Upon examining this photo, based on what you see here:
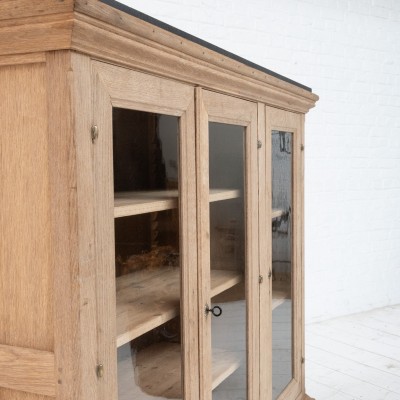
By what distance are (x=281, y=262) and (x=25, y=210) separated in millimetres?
1218

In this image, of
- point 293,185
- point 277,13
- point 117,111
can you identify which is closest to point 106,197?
point 117,111

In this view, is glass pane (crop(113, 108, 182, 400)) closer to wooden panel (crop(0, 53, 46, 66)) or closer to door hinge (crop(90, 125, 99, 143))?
door hinge (crop(90, 125, 99, 143))

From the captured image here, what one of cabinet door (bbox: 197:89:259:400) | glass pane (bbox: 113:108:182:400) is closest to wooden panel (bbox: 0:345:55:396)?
glass pane (bbox: 113:108:182:400)

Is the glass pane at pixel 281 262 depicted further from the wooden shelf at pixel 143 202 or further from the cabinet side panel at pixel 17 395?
the cabinet side panel at pixel 17 395

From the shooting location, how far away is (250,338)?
1.83 meters

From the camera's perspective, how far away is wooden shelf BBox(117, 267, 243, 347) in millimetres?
1217

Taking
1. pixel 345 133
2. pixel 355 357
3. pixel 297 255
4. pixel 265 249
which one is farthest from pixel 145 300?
pixel 345 133

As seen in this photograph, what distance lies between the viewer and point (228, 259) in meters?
1.72

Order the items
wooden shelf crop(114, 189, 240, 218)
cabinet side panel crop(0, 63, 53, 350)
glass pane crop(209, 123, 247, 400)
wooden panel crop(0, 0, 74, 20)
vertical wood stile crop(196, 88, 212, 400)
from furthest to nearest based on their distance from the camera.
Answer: glass pane crop(209, 123, 247, 400) < vertical wood stile crop(196, 88, 212, 400) < wooden shelf crop(114, 189, 240, 218) < cabinet side panel crop(0, 63, 53, 350) < wooden panel crop(0, 0, 74, 20)

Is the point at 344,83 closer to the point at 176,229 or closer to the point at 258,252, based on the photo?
the point at 258,252

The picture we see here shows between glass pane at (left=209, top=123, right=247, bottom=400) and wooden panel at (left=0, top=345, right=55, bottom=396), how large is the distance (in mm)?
572

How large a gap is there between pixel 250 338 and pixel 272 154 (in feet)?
2.02

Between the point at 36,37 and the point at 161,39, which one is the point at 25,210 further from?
the point at 161,39

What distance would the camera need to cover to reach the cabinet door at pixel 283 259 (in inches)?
77.3
